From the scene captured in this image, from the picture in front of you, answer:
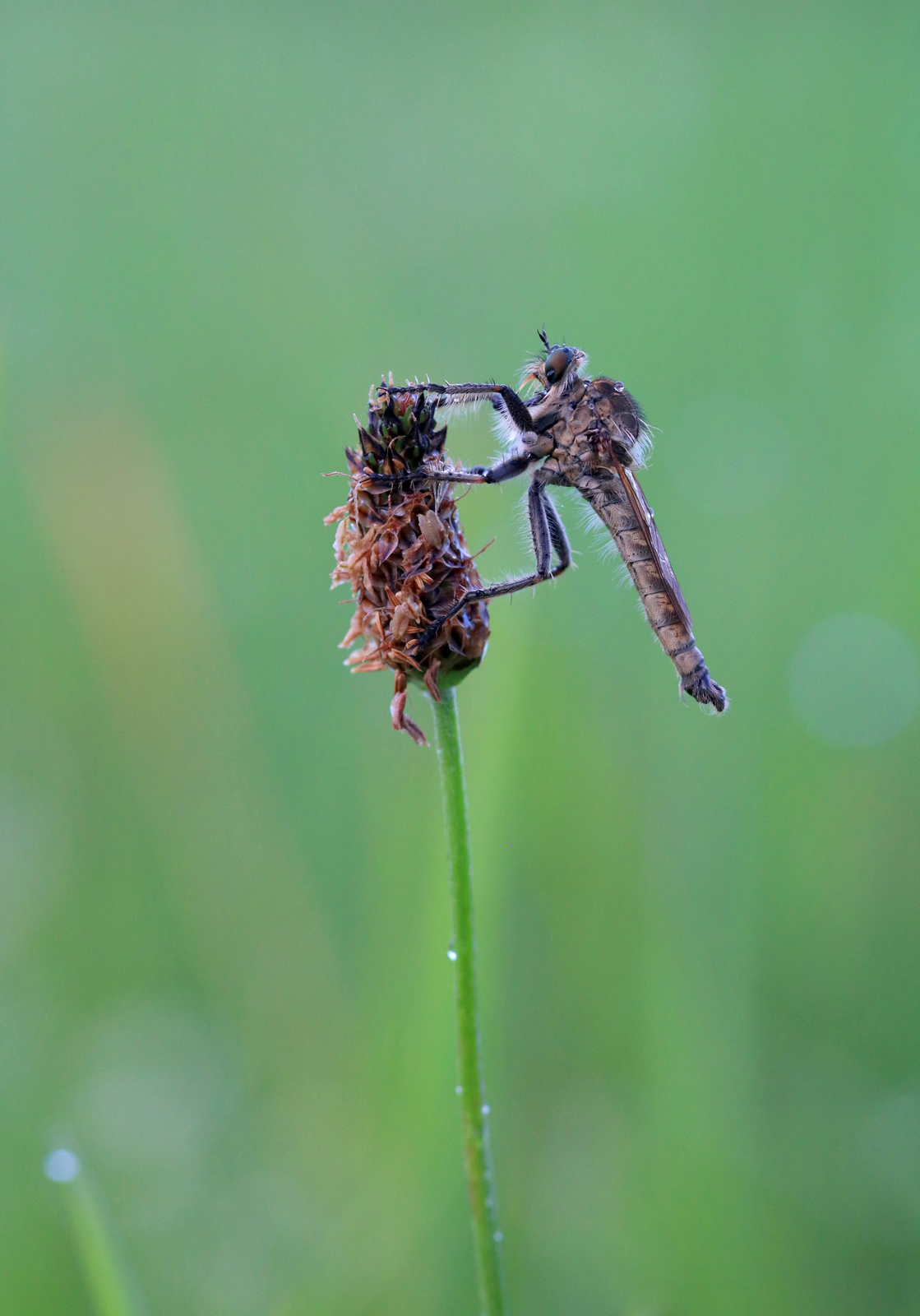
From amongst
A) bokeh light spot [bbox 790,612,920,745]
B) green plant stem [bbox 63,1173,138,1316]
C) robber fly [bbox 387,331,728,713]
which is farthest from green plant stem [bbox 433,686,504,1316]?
bokeh light spot [bbox 790,612,920,745]

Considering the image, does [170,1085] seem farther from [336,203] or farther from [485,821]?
[336,203]

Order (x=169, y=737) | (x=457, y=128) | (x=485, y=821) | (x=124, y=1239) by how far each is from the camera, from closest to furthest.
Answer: (x=485, y=821) < (x=124, y=1239) < (x=169, y=737) < (x=457, y=128)

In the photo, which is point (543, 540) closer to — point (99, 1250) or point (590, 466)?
point (590, 466)

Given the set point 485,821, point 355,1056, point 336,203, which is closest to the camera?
point 485,821

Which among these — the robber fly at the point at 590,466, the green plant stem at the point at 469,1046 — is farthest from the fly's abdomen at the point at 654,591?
the green plant stem at the point at 469,1046

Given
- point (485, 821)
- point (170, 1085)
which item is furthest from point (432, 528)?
point (170, 1085)

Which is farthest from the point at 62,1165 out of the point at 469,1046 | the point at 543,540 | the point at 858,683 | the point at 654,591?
the point at 858,683
